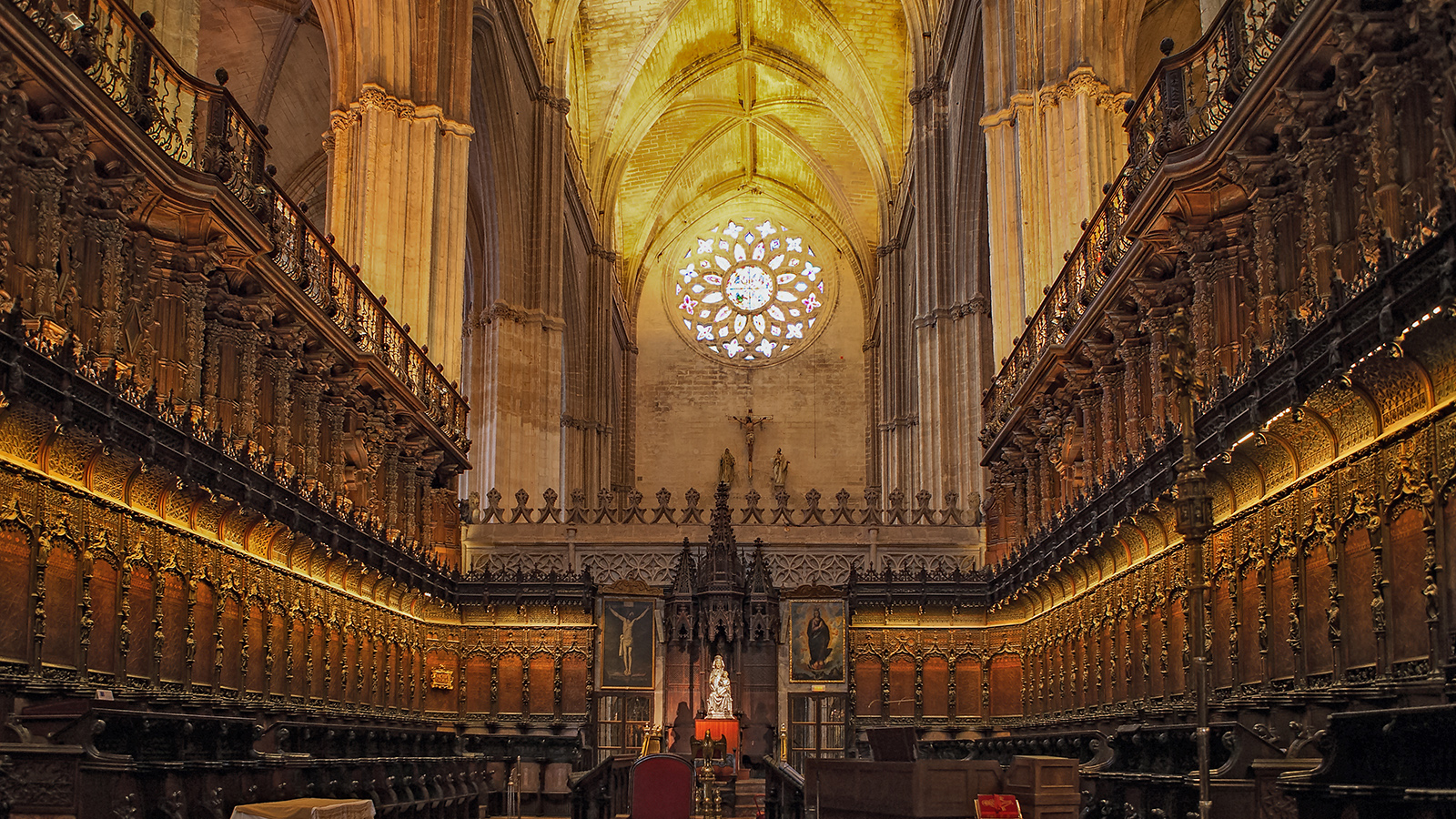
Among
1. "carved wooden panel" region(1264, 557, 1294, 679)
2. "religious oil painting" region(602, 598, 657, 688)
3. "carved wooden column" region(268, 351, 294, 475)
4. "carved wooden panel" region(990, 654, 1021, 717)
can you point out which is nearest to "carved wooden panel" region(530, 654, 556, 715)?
"religious oil painting" region(602, 598, 657, 688)

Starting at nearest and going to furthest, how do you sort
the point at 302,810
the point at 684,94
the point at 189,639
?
the point at 302,810, the point at 189,639, the point at 684,94

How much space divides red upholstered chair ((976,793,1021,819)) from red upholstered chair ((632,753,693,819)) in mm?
4485

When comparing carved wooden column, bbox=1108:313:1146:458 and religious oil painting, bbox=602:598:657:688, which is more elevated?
carved wooden column, bbox=1108:313:1146:458

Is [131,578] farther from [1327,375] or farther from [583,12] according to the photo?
[583,12]

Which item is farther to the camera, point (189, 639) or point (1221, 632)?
point (189, 639)

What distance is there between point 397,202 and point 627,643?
27.0ft

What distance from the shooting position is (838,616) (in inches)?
916

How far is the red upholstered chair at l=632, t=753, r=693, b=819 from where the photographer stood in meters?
12.8

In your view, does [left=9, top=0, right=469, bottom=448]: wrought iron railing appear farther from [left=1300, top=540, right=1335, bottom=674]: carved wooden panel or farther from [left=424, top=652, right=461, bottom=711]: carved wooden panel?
[left=1300, top=540, right=1335, bottom=674]: carved wooden panel

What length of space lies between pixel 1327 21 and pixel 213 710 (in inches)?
377

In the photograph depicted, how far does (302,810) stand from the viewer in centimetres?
881

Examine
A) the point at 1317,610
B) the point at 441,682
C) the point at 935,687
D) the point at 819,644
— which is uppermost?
the point at 1317,610

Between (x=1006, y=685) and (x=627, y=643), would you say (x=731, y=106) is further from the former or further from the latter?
(x=1006, y=685)

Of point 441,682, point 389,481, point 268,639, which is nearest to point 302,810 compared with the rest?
point 268,639
